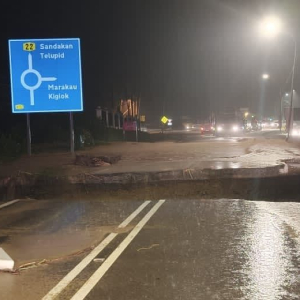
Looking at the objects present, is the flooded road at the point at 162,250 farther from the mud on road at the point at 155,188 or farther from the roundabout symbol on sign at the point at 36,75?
the roundabout symbol on sign at the point at 36,75

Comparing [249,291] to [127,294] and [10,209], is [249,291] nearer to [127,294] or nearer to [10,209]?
[127,294]

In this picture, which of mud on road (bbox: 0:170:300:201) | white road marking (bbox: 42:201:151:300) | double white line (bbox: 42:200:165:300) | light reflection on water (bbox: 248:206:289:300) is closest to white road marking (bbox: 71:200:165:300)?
double white line (bbox: 42:200:165:300)

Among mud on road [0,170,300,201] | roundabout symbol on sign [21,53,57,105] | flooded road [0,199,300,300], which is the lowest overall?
mud on road [0,170,300,201]

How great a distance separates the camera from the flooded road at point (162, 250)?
4926 millimetres

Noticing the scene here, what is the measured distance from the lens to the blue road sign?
1934cm

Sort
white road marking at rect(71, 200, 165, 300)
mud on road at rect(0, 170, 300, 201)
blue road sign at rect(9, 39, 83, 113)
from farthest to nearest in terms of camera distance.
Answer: blue road sign at rect(9, 39, 83, 113) → mud on road at rect(0, 170, 300, 201) → white road marking at rect(71, 200, 165, 300)

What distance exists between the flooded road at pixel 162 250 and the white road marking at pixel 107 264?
0.01 meters

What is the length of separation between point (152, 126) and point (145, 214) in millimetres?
102924

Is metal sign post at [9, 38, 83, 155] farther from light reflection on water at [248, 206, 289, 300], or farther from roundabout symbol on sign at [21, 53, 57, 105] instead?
light reflection on water at [248, 206, 289, 300]

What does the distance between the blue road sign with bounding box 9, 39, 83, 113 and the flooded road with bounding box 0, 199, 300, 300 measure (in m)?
10.3

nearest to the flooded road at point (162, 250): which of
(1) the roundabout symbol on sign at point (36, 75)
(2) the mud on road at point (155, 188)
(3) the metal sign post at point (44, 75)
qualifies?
(2) the mud on road at point (155, 188)

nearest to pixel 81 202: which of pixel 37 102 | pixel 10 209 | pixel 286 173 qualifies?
pixel 10 209

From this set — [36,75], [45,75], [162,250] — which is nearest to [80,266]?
[162,250]

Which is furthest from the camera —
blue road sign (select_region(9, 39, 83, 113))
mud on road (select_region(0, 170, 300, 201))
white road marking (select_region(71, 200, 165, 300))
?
blue road sign (select_region(9, 39, 83, 113))
